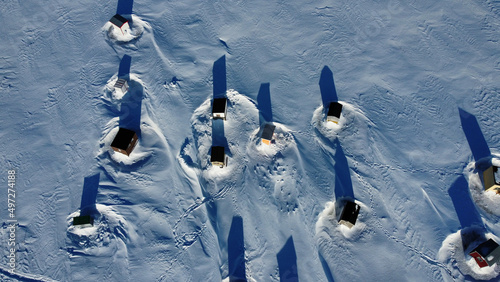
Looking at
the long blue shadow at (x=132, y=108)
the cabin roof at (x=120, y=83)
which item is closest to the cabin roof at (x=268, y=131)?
the long blue shadow at (x=132, y=108)

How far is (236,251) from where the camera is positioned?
507 inches

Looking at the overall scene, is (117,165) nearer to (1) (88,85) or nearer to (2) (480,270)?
(1) (88,85)

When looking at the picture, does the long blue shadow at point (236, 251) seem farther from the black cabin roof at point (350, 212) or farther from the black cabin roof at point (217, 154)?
→ the black cabin roof at point (350, 212)

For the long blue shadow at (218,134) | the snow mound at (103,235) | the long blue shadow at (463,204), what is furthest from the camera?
the long blue shadow at (218,134)

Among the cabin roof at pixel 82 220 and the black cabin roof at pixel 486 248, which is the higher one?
the black cabin roof at pixel 486 248

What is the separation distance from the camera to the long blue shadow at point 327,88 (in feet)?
48.7

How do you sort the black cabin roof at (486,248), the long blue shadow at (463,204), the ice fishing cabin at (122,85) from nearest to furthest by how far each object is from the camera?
the black cabin roof at (486,248) → the long blue shadow at (463,204) → the ice fishing cabin at (122,85)

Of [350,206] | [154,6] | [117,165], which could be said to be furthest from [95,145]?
[350,206]

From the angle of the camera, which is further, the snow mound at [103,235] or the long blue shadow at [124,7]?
the long blue shadow at [124,7]

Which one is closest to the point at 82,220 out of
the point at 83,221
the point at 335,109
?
the point at 83,221

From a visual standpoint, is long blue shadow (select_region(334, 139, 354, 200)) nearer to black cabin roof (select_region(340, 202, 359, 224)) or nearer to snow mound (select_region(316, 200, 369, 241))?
snow mound (select_region(316, 200, 369, 241))

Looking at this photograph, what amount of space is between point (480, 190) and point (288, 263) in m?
9.47

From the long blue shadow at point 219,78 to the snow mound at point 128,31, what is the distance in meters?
4.74

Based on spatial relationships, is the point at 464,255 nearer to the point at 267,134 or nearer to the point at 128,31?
the point at 267,134
